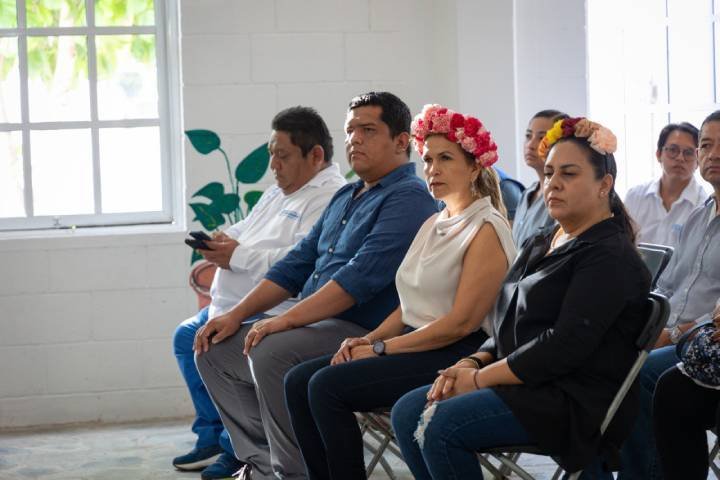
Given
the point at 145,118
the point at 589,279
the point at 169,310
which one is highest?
the point at 145,118

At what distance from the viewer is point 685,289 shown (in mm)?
3336

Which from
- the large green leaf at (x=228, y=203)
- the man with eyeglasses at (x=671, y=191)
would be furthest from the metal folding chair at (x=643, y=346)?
the large green leaf at (x=228, y=203)

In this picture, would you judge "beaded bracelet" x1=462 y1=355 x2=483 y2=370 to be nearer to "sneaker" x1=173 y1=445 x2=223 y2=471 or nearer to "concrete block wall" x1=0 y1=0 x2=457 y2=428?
"sneaker" x1=173 y1=445 x2=223 y2=471

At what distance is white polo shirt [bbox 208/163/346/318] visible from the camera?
4.05 metres

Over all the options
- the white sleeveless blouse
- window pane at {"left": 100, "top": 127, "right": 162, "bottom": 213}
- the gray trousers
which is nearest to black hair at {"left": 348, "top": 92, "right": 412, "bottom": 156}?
the white sleeveless blouse

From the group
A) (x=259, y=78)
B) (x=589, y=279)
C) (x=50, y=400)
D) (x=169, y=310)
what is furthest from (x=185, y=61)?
(x=589, y=279)

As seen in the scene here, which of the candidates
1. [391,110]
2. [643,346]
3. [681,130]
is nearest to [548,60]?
[681,130]

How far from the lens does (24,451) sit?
4.74m

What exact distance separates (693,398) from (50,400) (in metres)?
3.34

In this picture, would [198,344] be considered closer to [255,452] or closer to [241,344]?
[241,344]

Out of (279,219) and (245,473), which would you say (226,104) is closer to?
(279,219)

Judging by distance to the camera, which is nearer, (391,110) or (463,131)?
(463,131)

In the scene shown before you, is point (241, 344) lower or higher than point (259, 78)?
lower

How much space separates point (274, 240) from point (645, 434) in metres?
1.58
